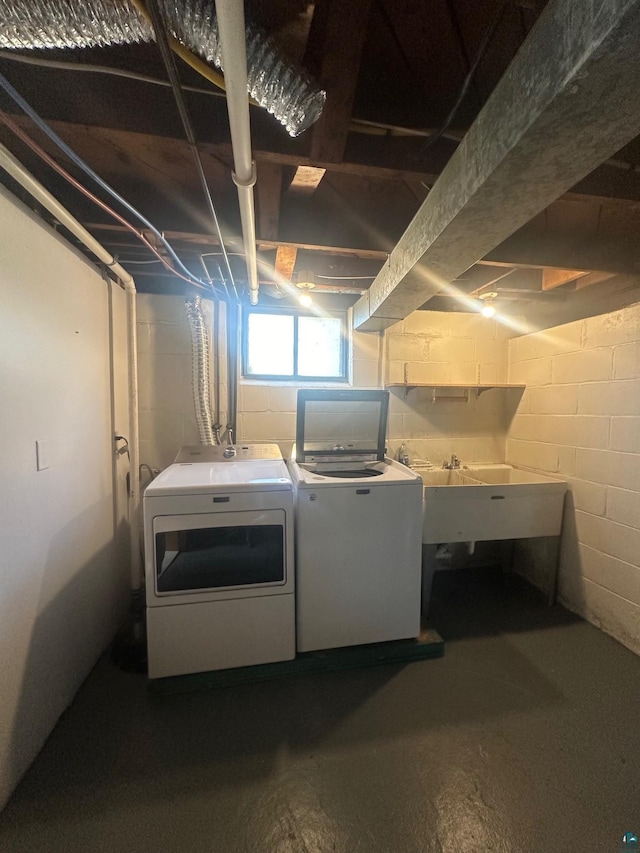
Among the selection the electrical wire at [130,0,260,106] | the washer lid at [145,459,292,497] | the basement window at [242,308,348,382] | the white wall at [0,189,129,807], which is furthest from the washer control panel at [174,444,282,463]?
the electrical wire at [130,0,260,106]

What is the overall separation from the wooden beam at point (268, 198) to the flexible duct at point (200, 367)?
88cm

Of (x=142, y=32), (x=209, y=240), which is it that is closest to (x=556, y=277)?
(x=209, y=240)

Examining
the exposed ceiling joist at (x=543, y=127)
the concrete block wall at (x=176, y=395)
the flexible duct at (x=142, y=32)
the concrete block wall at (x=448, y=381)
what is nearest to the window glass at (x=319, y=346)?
the concrete block wall at (x=176, y=395)

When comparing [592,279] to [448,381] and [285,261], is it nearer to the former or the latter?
[448,381]

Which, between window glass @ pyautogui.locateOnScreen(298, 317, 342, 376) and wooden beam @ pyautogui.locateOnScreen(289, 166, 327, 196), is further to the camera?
window glass @ pyautogui.locateOnScreen(298, 317, 342, 376)

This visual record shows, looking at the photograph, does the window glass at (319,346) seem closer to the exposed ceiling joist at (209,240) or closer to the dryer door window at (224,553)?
the exposed ceiling joist at (209,240)

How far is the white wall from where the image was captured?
119 cm

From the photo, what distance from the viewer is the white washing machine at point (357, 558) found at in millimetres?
1784

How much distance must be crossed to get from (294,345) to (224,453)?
1097 mm

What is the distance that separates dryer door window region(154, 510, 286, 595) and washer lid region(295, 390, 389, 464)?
23.9 inches

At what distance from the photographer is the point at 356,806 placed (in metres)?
1.20

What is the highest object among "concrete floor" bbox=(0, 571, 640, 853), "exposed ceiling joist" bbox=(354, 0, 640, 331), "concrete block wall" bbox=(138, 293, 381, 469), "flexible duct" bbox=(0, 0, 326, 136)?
"flexible duct" bbox=(0, 0, 326, 136)

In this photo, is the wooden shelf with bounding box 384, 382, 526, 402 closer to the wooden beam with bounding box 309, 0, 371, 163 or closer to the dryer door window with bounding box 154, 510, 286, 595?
the dryer door window with bounding box 154, 510, 286, 595

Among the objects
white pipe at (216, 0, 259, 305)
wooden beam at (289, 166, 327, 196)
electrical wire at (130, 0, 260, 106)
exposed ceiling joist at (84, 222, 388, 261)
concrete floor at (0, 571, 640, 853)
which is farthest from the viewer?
exposed ceiling joist at (84, 222, 388, 261)
